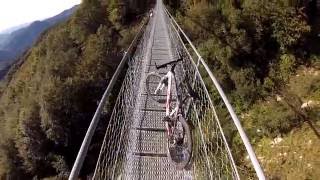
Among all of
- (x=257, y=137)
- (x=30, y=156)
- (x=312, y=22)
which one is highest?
(x=312, y=22)

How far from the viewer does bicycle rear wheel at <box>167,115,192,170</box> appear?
4406 mm

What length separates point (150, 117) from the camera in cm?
635

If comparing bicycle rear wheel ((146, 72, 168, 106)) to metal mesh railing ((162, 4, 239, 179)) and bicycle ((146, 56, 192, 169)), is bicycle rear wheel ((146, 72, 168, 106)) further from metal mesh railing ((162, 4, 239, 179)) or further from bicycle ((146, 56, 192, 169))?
bicycle ((146, 56, 192, 169))

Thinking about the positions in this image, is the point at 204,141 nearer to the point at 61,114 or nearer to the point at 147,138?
the point at 147,138

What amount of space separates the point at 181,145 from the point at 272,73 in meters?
4.53

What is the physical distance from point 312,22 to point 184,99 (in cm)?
546

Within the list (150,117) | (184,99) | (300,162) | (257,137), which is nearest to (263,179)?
(184,99)

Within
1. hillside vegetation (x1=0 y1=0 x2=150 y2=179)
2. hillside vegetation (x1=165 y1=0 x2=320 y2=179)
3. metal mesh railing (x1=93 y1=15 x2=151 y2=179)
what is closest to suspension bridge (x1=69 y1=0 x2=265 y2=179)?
metal mesh railing (x1=93 y1=15 x2=151 y2=179)

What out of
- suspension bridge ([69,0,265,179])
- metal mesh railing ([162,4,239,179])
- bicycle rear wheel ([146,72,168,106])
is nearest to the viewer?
suspension bridge ([69,0,265,179])

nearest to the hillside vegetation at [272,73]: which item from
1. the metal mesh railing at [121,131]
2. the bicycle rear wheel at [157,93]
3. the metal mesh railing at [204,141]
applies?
the metal mesh railing at [204,141]

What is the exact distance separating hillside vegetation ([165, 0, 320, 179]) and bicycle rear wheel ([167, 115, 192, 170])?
2.32 m

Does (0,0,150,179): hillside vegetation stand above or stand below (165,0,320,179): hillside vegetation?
below

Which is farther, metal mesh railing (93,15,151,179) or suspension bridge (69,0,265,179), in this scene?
metal mesh railing (93,15,151,179)

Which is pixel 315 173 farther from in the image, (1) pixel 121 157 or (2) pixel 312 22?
(2) pixel 312 22
